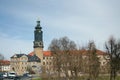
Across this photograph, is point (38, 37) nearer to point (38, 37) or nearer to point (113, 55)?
point (38, 37)

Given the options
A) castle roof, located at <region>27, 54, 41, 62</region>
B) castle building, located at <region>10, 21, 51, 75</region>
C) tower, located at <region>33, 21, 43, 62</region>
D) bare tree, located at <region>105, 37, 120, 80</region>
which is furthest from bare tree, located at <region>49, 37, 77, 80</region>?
castle roof, located at <region>27, 54, 41, 62</region>

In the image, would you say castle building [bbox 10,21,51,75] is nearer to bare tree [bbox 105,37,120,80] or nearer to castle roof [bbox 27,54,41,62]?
castle roof [bbox 27,54,41,62]

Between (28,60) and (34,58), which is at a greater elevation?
(34,58)

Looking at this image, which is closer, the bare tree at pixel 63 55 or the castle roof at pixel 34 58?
the bare tree at pixel 63 55

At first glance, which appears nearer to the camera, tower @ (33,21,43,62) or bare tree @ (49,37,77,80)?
bare tree @ (49,37,77,80)

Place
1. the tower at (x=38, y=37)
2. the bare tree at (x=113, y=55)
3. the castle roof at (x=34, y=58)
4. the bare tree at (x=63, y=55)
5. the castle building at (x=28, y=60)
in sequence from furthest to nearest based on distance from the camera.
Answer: the castle roof at (x=34, y=58)
the castle building at (x=28, y=60)
the tower at (x=38, y=37)
the bare tree at (x=63, y=55)
the bare tree at (x=113, y=55)

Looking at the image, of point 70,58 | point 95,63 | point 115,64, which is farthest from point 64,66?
point 115,64

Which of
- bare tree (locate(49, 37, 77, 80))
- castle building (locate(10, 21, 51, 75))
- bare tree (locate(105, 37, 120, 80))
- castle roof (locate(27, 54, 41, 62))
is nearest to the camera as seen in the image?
bare tree (locate(105, 37, 120, 80))

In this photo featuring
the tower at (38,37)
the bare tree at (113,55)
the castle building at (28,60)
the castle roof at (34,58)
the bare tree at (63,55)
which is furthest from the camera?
the castle roof at (34,58)

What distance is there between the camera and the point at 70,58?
224 ft

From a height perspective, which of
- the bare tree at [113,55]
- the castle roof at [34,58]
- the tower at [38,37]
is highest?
the tower at [38,37]

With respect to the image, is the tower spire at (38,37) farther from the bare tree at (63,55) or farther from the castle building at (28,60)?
the bare tree at (63,55)

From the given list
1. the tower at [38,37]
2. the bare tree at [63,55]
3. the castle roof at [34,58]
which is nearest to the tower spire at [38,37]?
the tower at [38,37]

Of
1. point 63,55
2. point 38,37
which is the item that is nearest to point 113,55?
point 63,55
